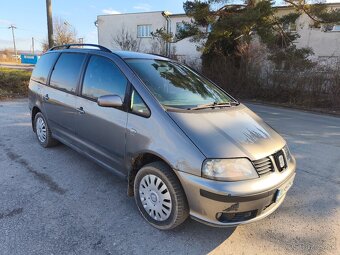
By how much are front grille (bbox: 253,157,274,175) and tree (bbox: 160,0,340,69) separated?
11459 mm

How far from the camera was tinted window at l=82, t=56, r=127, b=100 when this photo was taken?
3.28 m

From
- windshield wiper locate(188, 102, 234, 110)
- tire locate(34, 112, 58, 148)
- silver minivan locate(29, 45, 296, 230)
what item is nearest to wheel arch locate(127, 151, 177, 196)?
silver minivan locate(29, 45, 296, 230)

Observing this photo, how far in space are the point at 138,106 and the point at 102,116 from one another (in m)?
0.62

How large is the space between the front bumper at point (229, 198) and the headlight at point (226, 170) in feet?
0.14

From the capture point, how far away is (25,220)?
2.91 meters

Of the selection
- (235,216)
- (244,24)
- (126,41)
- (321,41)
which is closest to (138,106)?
(235,216)

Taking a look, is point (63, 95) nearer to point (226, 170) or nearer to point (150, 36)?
point (226, 170)

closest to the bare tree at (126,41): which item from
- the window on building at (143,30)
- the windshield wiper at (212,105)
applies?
the window on building at (143,30)

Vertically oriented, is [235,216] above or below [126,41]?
below

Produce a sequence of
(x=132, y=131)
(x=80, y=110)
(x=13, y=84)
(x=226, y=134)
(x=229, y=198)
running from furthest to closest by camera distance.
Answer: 1. (x=13, y=84)
2. (x=80, y=110)
3. (x=132, y=131)
4. (x=226, y=134)
5. (x=229, y=198)

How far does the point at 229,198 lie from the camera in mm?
2414

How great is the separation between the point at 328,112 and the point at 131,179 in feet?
37.0

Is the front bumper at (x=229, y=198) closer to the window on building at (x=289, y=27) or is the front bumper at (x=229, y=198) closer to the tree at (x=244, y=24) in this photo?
the tree at (x=244, y=24)

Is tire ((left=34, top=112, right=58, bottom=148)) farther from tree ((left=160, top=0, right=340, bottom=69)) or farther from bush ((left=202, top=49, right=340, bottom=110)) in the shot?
bush ((left=202, top=49, right=340, bottom=110))
